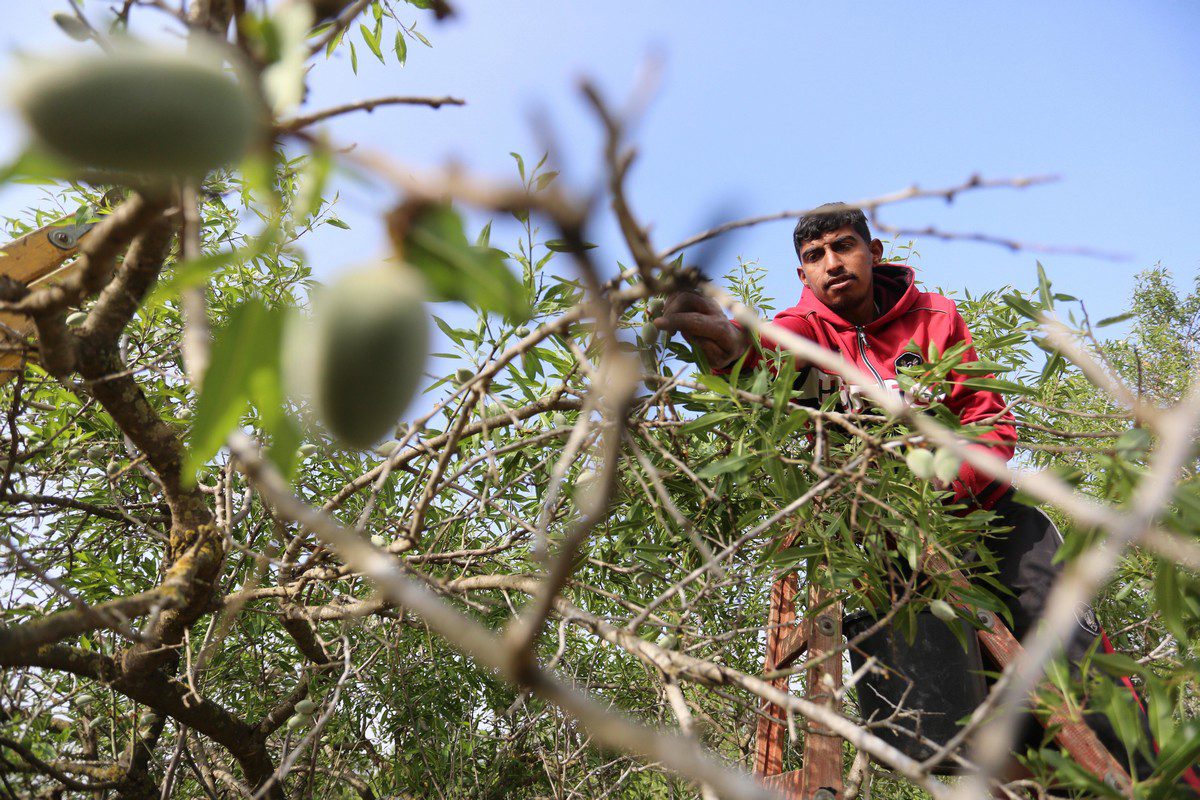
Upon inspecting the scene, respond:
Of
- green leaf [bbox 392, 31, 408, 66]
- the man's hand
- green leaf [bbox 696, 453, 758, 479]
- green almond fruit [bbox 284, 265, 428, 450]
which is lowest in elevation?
green almond fruit [bbox 284, 265, 428, 450]

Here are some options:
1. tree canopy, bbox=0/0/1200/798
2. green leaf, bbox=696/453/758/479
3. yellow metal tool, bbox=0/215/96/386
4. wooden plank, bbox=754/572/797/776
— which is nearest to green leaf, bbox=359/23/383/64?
tree canopy, bbox=0/0/1200/798

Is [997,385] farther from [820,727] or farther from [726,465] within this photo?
[820,727]

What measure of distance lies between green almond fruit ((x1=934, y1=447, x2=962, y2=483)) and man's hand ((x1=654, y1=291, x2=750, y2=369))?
0.54 meters

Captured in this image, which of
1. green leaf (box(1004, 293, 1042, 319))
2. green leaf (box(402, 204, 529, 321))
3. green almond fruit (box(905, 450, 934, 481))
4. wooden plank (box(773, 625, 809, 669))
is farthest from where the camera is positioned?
wooden plank (box(773, 625, 809, 669))

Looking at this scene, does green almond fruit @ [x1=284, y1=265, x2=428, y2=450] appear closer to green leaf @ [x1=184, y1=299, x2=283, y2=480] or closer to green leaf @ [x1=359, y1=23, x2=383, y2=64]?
green leaf @ [x1=184, y1=299, x2=283, y2=480]

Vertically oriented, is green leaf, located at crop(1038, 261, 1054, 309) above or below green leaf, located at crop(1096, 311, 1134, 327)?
above

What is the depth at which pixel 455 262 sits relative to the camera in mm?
388

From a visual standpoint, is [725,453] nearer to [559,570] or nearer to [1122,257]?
[1122,257]

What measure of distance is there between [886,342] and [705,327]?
885 mm

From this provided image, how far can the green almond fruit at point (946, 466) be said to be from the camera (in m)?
0.68

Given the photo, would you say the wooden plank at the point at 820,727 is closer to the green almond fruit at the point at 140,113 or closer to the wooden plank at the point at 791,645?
the wooden plank at the point at 791,645

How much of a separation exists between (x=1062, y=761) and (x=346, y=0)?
3.00 ft

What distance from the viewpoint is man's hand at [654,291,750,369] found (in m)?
1.21

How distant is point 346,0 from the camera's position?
0.50 m
